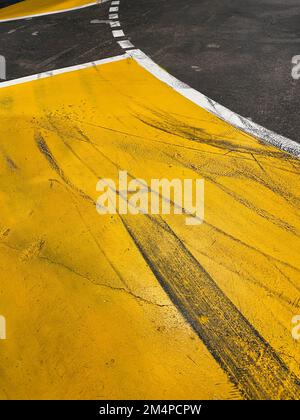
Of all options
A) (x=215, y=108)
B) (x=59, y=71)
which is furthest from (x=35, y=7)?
(x=215, y=108)

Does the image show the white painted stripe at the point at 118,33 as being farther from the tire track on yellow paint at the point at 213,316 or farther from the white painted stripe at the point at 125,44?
the tire track on yellow paint at the point at 213,316

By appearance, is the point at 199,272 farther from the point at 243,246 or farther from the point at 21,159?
the point at 21,159

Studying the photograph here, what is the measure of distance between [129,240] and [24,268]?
2.89ft

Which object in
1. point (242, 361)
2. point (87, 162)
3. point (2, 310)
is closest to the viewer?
point (242, 361)

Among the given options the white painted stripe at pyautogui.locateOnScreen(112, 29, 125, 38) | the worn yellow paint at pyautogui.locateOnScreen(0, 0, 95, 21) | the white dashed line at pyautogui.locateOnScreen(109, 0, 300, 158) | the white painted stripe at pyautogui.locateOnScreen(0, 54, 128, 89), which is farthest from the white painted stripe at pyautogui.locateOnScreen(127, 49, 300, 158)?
the worn yellow paint at pyautogui.locateOnScreen(0, 0, 95, 21)

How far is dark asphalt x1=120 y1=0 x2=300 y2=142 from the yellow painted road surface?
2.23 feet

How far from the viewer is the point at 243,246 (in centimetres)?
350

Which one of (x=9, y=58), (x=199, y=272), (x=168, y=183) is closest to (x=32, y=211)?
(x=168, y=183)

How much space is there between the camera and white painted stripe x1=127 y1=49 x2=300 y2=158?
4.57 metres

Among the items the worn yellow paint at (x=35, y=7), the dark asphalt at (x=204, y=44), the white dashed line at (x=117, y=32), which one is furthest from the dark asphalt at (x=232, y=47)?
the worn yellow paint at (x=35, y=7)

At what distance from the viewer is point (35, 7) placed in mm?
9758

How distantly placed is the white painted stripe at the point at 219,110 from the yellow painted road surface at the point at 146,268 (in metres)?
0.15

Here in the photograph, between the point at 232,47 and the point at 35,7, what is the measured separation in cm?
522

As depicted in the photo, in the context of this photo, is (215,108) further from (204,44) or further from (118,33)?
(118,33)
